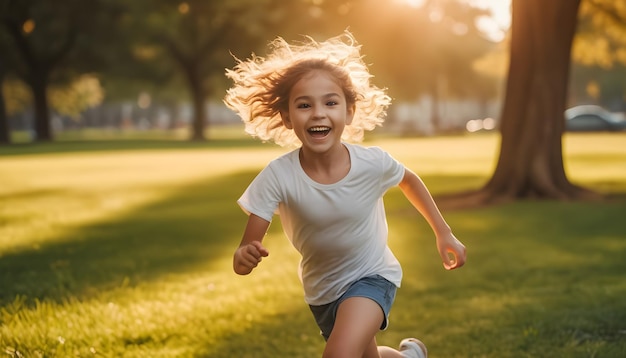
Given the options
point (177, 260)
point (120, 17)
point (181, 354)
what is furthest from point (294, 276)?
point (120, 17)

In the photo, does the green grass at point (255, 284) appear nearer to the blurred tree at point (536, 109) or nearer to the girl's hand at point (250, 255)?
the blurred tree at point (536, 109)

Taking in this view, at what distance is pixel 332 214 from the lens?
3721 millimetres

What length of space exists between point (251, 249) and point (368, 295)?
0.67 metres

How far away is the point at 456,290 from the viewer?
692 cm

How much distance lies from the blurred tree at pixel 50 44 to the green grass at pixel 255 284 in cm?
3139

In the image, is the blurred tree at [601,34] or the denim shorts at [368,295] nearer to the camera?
the denim shorts at [368,295]

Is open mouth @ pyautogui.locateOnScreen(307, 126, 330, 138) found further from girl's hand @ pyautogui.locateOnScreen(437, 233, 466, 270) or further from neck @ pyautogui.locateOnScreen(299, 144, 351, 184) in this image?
girl's hand @ pyautogui.locateOnScreen(437, 233, 466, 270)

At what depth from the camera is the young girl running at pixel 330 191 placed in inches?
144

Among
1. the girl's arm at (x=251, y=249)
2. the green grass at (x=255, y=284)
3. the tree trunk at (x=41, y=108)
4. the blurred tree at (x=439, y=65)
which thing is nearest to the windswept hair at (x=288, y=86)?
the girl's arm at (x=251, y=249)

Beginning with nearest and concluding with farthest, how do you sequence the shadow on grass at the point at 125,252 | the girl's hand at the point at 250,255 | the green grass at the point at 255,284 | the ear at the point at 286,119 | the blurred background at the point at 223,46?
the girl's hand at the point at 250,255, the ear at the point at 286,119, the green grass at the point at 255,284, the shadow on grass at the point at 125,252, the blurred background at the point at 223,46

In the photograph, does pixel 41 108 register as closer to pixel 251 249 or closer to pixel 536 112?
pixel 536 112

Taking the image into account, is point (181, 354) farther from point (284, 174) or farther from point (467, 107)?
point (467, 107)

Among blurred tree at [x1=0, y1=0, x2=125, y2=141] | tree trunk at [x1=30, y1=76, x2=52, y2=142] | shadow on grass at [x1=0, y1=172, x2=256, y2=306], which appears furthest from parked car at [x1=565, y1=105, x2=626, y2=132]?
shadow on grass at [x1=0, y1=172, x2=256, y2=306]

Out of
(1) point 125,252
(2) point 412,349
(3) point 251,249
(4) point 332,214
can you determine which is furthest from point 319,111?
(1) point 125,252
